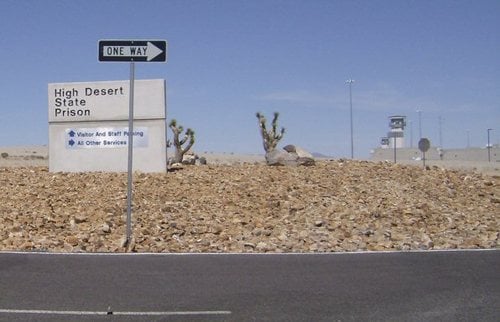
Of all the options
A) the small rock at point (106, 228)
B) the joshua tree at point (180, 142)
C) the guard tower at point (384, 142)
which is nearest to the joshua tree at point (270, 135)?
the joshua tree at point (180, 142)

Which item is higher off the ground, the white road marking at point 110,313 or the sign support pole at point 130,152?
the sign support pole at point 130,152

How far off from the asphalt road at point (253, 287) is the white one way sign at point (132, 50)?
12.3ft

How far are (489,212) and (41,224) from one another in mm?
11268

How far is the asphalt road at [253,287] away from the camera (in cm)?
723

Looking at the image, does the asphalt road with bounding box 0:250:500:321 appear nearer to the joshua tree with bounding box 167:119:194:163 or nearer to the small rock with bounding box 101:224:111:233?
the small rock with bounding box 101:224:111:233

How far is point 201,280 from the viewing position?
905 centimetres

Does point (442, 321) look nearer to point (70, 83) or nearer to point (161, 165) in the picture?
point (161, 165)

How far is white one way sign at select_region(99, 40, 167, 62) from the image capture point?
1166 cm

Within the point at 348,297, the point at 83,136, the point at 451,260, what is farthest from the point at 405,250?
the point at 83,136

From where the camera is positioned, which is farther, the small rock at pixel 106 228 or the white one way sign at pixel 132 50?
the small rock at pixel 106 228

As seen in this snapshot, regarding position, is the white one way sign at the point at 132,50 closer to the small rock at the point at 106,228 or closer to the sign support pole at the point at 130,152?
the sign support pole at the point at 130,152

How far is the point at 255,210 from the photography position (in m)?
15.5

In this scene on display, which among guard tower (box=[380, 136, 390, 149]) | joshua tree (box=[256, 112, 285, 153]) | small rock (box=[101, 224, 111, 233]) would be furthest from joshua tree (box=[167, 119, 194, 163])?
guard tower (box=[380, 136, 390, 149])

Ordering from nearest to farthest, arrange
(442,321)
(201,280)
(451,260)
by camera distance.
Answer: (442,321)
(201,280)
(451,260)
